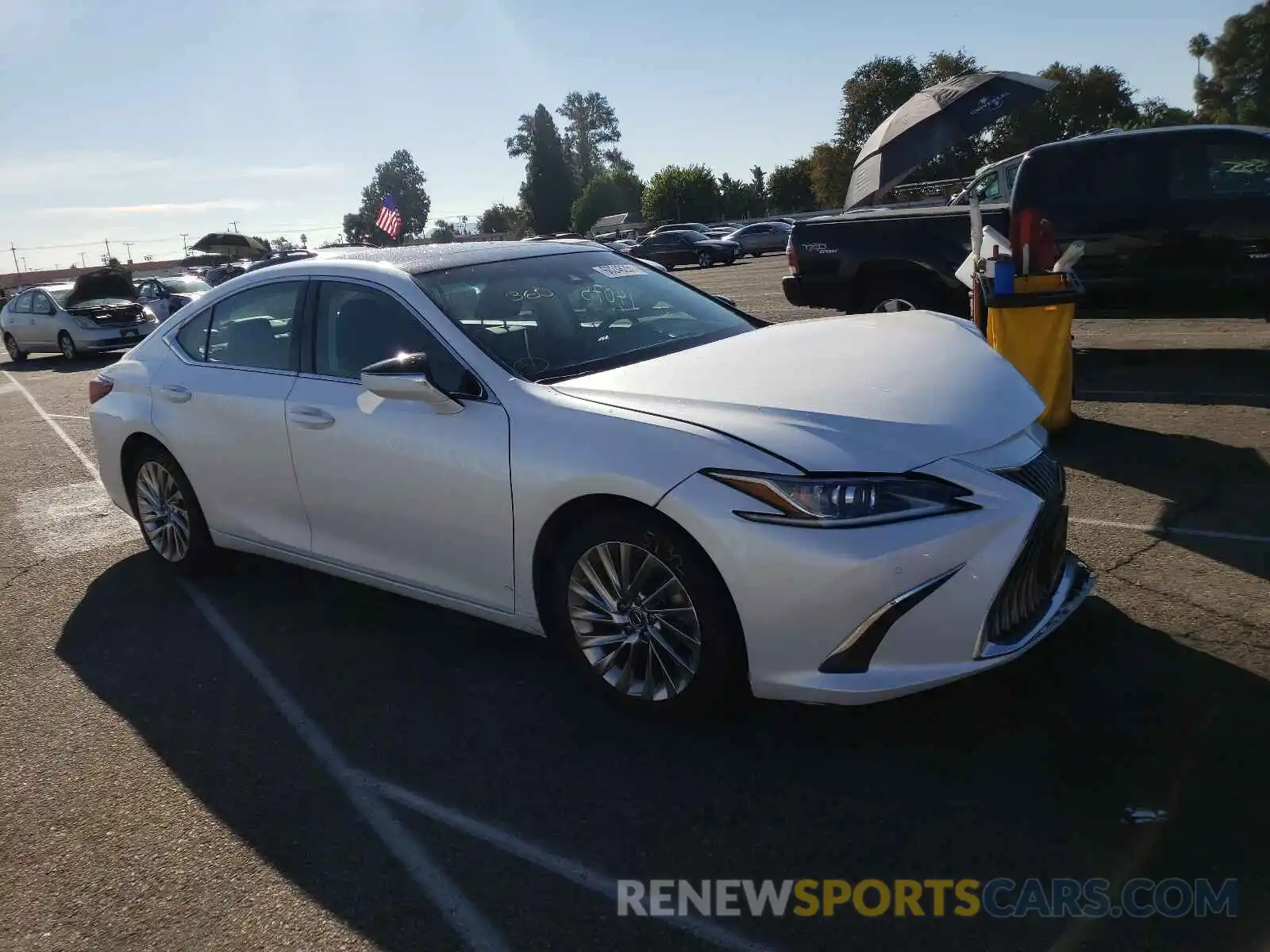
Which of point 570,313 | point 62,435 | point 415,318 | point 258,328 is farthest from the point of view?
point 62,435

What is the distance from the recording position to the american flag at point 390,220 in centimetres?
718

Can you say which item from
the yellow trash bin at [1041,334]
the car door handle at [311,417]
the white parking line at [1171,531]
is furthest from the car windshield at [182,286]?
the white parking line at [1171,531]

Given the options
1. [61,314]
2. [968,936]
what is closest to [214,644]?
[968,936]

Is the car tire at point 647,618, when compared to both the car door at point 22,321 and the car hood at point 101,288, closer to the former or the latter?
the car hood at point 101,288

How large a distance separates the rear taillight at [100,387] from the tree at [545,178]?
334 feet

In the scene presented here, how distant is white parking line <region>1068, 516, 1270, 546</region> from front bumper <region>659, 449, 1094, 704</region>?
2.26m

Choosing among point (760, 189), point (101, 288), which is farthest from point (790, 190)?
point (101, 288)

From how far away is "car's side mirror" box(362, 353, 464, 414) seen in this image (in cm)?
386

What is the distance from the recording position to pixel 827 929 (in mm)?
2617

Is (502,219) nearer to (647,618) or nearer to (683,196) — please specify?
(683,196)

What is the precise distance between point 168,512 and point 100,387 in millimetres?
903

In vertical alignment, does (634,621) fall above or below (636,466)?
below

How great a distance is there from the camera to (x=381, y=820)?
3285 mm

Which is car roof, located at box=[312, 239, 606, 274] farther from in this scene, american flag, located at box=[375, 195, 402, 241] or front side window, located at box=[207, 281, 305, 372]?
american flag, located at box=[375, 195, 402, 241]
